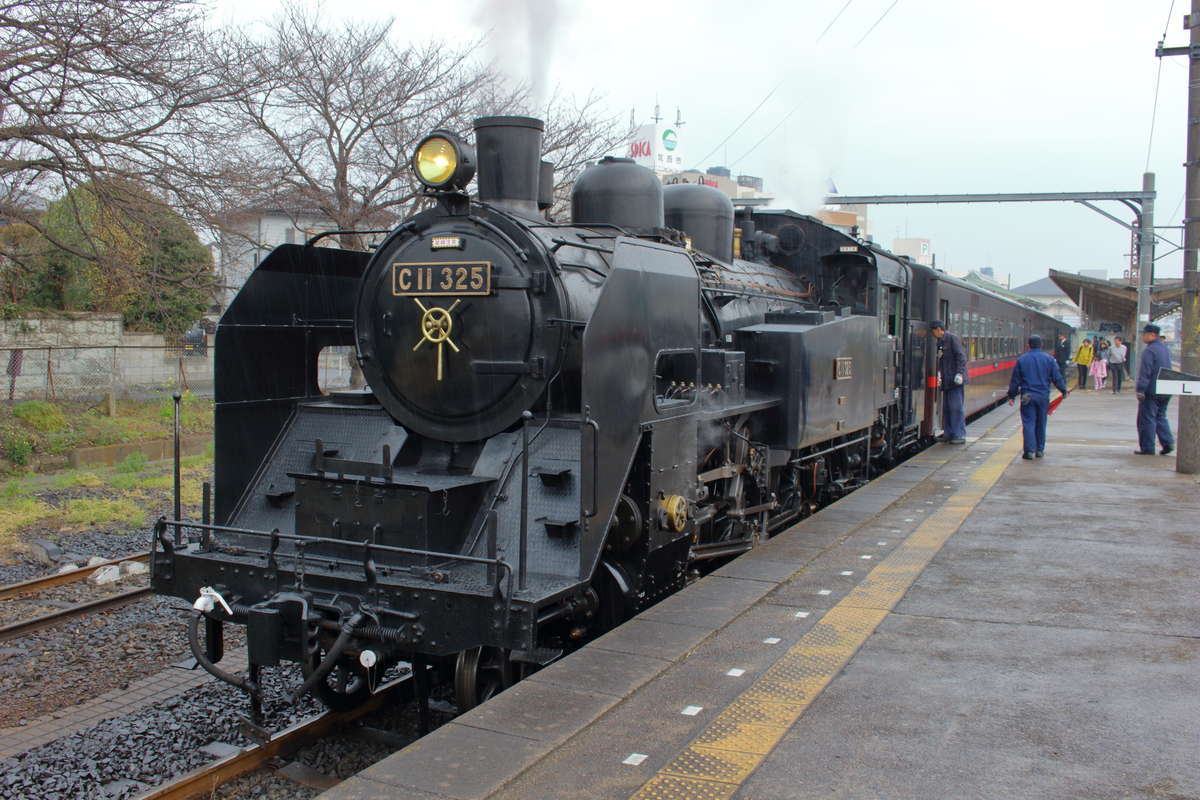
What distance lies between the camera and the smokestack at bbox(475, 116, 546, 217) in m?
5.68

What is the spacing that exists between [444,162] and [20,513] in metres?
7.54

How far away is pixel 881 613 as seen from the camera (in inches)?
202

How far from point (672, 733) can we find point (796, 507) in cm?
504

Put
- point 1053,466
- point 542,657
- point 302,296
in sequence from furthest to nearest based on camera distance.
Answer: point 1053,466, point 302,296, point 542,657

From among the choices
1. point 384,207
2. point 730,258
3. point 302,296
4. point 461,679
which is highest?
point 384,207

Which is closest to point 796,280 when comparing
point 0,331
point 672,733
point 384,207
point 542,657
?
point 542,657

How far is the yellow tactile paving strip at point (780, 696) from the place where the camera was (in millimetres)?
3211

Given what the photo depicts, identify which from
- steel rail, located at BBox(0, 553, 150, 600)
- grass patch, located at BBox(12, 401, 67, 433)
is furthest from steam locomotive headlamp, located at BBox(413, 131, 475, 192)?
grass patch, located at BBox(12, 401, 67, 433)

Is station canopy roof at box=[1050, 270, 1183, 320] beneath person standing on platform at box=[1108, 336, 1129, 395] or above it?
above

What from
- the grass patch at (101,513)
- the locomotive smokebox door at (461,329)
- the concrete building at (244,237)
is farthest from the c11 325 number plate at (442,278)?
the grass patch at (101,513)

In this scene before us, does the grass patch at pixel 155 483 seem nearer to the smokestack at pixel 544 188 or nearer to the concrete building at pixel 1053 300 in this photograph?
the smokestack at pixel 544 188

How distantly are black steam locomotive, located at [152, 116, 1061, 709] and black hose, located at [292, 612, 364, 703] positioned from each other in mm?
16

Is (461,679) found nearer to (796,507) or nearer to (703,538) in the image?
(703,538)

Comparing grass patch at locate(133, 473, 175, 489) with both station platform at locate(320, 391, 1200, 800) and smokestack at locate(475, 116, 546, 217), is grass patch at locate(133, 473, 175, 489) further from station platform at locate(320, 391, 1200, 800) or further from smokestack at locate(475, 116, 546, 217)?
station platform at locate(320, 391, 1200, 800)
